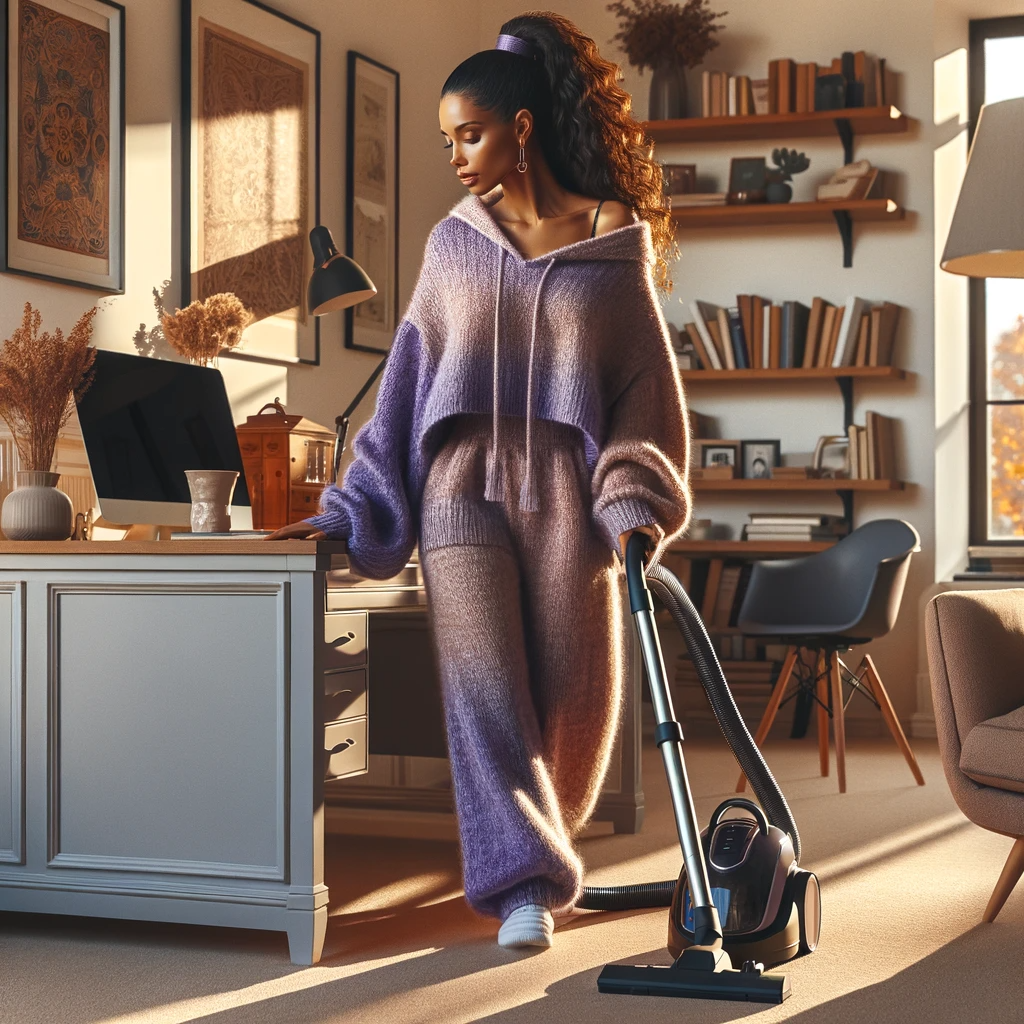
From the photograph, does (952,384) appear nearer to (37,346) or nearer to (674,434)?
(674,434)

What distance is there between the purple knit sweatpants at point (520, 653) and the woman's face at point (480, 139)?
1.37 ft

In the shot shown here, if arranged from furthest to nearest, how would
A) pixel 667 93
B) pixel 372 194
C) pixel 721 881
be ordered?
pixel 667 93 < pixel 372 194 < pixel 721 881

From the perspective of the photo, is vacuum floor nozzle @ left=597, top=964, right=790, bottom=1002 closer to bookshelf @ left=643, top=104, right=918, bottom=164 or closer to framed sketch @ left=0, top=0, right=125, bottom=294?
framed sketch @ left=0, top=0, right=125, bottom=294

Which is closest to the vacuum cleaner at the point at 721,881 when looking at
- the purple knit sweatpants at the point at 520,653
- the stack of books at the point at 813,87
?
the purple knit sweatpants at the point at 520,653

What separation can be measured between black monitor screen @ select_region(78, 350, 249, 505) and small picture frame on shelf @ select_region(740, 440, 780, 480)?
2.89 m

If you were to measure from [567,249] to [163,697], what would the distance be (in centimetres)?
103

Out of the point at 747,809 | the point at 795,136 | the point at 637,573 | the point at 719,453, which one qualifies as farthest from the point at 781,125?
the point at 747,809

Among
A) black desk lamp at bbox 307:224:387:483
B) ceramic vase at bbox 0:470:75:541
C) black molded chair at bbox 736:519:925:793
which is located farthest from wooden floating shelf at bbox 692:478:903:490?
ceramic vase at bbox 0:470:75:541

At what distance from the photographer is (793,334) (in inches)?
221

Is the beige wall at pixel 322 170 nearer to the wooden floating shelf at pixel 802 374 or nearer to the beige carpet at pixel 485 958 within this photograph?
the wooden floating shelf at pixel 802 374

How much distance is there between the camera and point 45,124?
135 inches

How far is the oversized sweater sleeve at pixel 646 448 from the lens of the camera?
2.42 m

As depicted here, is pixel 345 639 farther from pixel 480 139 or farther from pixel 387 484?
pixel 480 139

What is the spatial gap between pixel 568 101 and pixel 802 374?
3.15m
